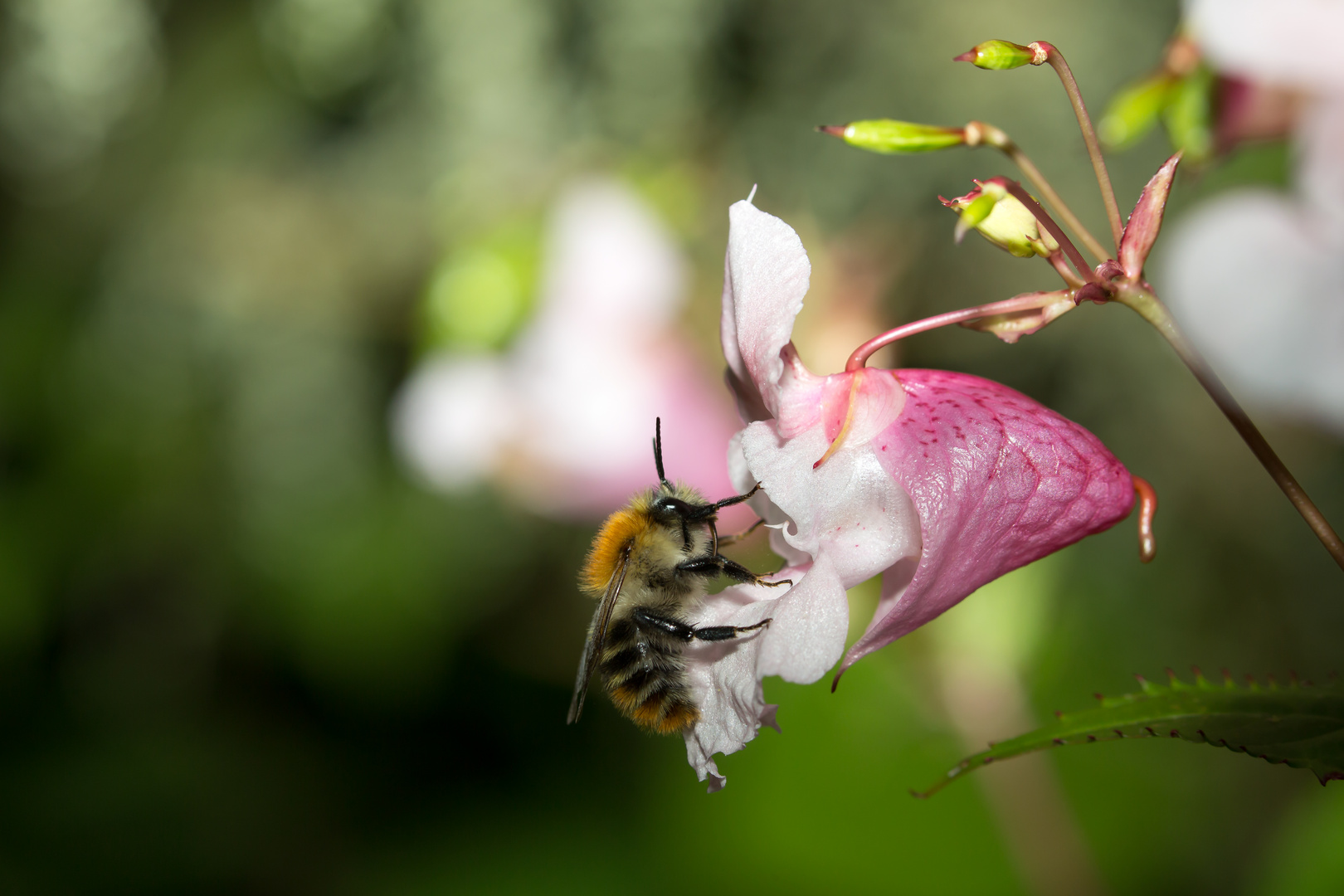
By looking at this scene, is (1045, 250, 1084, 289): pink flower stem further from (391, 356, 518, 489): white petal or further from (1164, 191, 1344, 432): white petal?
(391, 356, 518, 489): white petal

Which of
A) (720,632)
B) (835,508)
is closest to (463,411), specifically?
(720,632)

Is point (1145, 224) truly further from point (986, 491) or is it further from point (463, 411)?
point (463, 411)

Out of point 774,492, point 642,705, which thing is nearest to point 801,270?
point 774,492

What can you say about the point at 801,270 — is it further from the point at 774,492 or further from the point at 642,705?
the point at 642,705

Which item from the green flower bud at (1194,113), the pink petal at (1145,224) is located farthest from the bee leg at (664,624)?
the green flower bud at (1194,113)

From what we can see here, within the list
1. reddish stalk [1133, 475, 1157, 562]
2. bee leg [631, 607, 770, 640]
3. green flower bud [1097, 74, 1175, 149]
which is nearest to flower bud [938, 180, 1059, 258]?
reddish stalk [1133, 475, 1157, 562]

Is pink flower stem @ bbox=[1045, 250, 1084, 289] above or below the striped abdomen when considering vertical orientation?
above

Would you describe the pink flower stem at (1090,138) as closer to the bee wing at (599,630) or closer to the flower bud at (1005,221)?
the flower bud at (1005,221)
